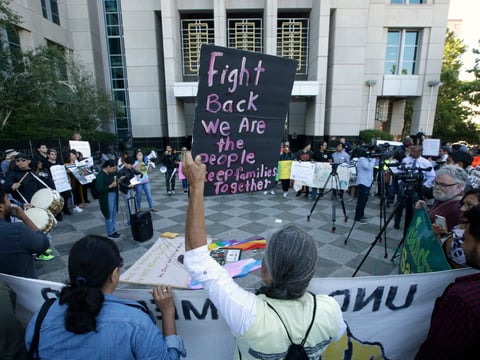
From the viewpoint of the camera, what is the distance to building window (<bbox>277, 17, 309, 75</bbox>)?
741 inches

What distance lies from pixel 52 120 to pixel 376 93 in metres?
23.2

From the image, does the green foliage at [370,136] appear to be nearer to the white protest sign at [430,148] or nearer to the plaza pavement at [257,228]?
the white protest sign at [430,148]

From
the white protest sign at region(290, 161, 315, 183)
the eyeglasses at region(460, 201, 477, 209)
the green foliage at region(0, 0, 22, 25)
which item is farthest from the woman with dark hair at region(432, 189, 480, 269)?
the green foliage at region(0, 0, 22, 25)

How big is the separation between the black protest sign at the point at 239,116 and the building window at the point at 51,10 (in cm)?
2489

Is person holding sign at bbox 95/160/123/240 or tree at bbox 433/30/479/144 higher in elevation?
tree at bbox 433/30/479/144

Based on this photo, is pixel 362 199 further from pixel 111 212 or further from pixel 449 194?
pixel 111 212

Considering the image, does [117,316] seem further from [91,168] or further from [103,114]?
[103,114]

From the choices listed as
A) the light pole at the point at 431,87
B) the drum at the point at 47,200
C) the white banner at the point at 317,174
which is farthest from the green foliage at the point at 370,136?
the drum at the point at 47,200

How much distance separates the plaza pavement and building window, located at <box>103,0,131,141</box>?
14.9m

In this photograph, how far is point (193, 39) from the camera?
761 inches

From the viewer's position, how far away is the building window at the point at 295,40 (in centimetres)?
1883

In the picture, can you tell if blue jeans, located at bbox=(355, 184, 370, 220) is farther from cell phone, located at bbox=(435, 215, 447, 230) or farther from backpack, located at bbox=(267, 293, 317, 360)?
backpack, located at bbox=(267, 293, 317, 360)

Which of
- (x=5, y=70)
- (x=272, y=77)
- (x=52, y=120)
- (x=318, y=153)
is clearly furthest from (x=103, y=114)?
(x=272, y=77)

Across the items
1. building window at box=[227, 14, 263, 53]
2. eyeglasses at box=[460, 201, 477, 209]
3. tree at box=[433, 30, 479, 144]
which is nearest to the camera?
eyeglasses at box=[460, 201, 477, 209]
